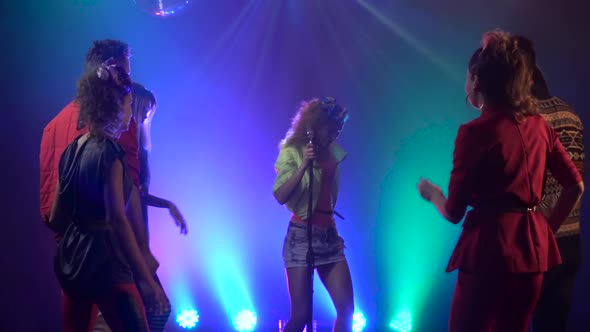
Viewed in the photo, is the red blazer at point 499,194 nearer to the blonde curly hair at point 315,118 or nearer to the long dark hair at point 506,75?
the long dark hair at point 506,75

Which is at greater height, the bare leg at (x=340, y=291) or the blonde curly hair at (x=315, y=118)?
the blonde curly hair at (x=315, y=118)

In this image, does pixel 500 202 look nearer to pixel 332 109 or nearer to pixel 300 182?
pixel 300 182

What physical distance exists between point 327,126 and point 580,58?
9.92 ft

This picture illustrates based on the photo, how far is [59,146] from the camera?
2.86 meters

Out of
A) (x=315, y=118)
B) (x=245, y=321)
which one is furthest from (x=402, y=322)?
(x=315, y=118)

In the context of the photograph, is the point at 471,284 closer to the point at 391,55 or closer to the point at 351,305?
the point at 351,305

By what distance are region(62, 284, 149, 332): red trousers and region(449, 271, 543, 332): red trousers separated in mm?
1251

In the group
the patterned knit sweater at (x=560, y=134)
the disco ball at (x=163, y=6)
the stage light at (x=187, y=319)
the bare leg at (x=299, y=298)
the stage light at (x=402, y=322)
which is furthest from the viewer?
the stage light at (x=402, y=322)

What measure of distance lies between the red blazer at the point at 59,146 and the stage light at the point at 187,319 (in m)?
2.74

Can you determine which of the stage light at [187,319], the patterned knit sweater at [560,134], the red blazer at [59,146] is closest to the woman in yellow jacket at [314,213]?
the red blazer at [59,146]

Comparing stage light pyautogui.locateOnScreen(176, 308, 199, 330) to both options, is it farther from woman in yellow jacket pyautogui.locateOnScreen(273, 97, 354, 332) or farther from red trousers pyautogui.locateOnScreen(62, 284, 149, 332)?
red trousers pyautogui.locateOnScreen(62, 284, 149, 332)

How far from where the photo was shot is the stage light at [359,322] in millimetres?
5375

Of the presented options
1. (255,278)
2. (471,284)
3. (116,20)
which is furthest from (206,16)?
(471,284)

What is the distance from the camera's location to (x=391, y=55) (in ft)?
18.6
